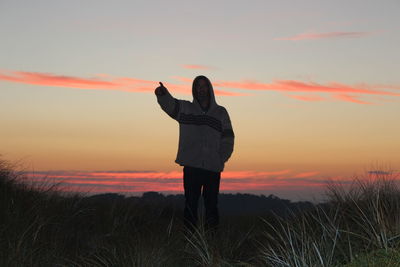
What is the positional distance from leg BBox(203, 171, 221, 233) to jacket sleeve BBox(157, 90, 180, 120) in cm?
104

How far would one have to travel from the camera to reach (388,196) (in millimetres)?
8180

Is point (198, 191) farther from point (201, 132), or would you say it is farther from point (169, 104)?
point (169, 104)

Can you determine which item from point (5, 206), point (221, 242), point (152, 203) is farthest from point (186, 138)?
point (152, 203)

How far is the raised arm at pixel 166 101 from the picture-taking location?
28.0ft

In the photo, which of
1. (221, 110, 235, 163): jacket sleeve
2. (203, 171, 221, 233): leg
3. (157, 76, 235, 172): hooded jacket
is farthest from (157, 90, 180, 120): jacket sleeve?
(203, 171, 221, 233): leg

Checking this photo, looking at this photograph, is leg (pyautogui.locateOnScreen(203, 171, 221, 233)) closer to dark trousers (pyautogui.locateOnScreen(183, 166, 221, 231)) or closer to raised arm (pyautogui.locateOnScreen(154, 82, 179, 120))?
dark trousers (pyautogui.locateOnScreen(183, 166, 221, 231))

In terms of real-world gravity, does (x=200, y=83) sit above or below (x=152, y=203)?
above

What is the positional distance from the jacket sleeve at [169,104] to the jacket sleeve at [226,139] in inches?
32.4

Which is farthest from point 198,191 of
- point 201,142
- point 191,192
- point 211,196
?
point 201,142

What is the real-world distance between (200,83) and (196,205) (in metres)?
1.91

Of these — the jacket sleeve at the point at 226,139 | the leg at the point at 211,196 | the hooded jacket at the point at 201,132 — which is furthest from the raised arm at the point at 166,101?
the leg at the point at 211,196

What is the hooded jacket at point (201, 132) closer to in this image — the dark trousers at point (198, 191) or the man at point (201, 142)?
the man at point (201, 142)

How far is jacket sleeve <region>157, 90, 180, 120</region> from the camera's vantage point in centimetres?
855

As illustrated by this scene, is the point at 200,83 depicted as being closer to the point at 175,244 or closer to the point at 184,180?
the point at 184,180
